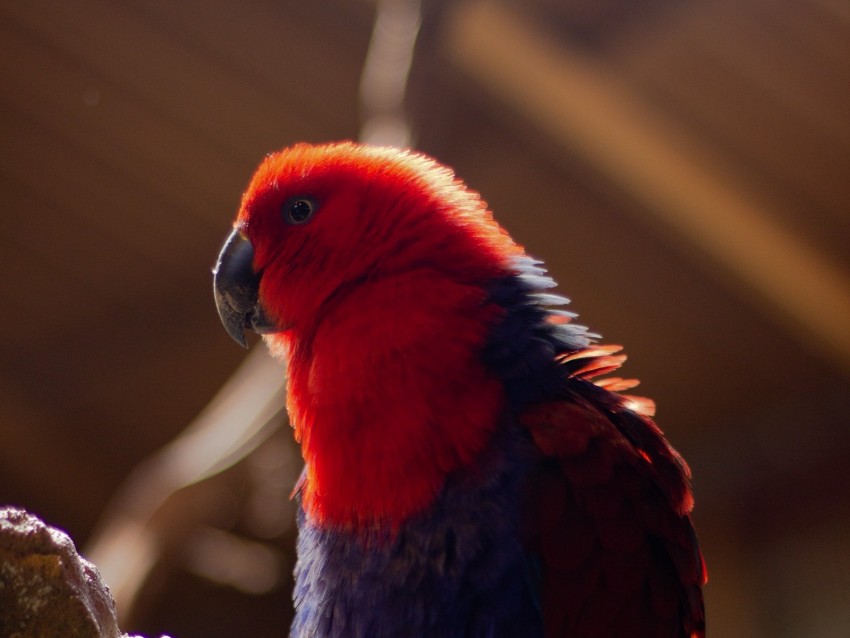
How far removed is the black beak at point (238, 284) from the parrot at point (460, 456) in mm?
135

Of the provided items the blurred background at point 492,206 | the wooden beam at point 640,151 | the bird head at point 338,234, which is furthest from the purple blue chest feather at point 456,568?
the wooden beam at point 640,151

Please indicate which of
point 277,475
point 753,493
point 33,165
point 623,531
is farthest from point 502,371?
point 753,493

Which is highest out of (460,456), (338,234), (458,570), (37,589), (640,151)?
(640,151)

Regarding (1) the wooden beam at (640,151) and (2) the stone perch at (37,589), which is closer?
(2) the stone perch at (37,589)

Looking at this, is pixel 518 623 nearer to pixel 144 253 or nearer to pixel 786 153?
pixel 786 153

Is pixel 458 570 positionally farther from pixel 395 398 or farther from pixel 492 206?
pixel 492 206

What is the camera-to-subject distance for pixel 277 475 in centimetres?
230

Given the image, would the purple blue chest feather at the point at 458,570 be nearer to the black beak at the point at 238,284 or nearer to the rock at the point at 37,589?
the rock at the point at 37,589

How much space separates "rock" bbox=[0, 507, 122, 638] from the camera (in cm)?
95

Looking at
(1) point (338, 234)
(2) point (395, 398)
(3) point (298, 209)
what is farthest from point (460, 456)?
(3) point (298, 209)

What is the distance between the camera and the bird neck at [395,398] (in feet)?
4.12

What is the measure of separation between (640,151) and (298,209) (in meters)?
1.29

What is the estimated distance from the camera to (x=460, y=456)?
126 cm

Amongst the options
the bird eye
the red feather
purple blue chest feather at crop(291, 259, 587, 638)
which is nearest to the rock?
purple blue chest feather at crop(291, 259, 587, 638)
